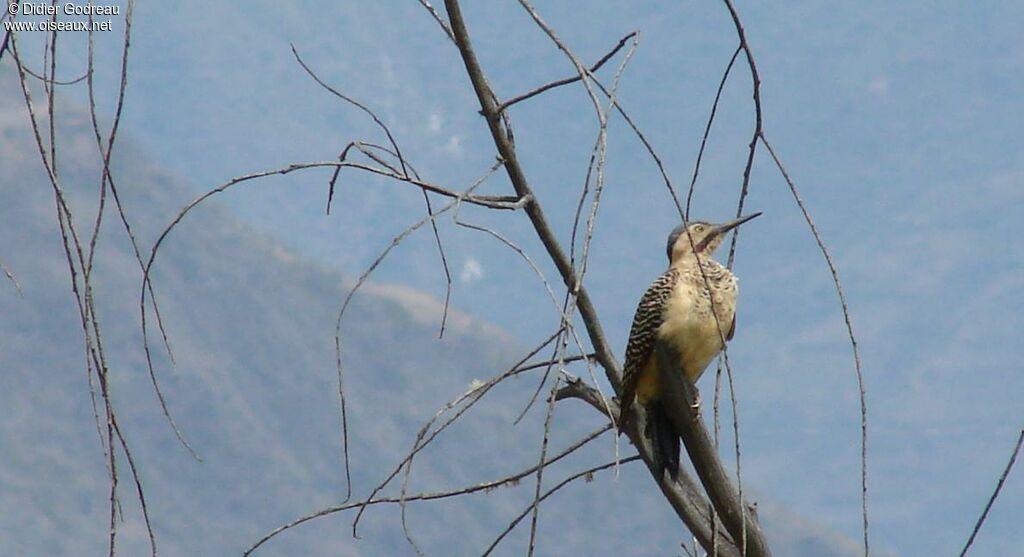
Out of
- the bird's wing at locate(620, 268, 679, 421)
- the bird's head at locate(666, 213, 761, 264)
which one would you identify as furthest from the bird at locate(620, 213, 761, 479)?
the bird's head at locate(666, 213, 761, 264)

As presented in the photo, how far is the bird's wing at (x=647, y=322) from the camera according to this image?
2176mm

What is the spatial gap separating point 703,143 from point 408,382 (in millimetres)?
27633

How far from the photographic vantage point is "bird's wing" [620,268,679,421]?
2176 millimetres

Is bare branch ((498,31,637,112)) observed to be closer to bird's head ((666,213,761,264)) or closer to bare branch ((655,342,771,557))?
bare branch ((655,342,771,557))

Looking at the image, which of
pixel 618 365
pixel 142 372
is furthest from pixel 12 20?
pixel 142 372

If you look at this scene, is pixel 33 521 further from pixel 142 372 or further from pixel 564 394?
pixel 564 394

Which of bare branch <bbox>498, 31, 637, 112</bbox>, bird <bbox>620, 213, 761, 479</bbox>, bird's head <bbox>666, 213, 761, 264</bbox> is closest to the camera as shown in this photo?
bare branch <bbox>498, 31, 637, 112</bbox>

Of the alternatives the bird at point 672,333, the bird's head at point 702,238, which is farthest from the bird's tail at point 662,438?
the bird's head at point 702,238

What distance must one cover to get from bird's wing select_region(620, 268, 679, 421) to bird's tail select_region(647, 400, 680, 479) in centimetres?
5

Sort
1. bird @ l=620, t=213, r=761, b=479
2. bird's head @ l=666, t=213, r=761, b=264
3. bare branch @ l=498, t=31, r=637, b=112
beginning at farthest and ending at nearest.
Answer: bird's head @ l=666, t=213, r=761, b=264 < bird @ l=620, t=213, r=761, b=479 < bare branch @ l=498, t=31, r=637, b=112

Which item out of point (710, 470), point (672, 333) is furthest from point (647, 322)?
point (710, 470)

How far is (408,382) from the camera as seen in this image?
28.9 m

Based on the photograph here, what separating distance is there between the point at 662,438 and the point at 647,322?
234 mm

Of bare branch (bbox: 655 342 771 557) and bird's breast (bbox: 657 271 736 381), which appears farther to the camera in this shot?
bird's breast (bbox: 657 271 736 381)
